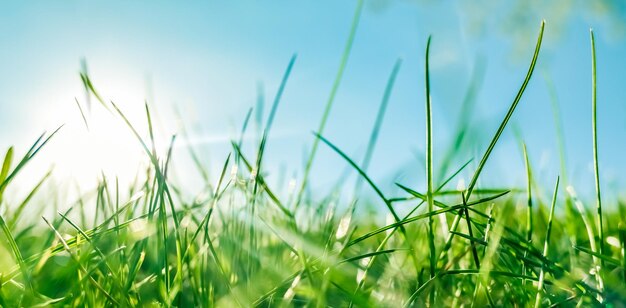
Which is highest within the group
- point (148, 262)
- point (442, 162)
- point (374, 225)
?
point (442, 162)

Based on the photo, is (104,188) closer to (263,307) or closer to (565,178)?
(263,307)

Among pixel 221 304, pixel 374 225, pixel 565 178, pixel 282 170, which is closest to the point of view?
pixel 221 304

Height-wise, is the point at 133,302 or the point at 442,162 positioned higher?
the point at 442,162

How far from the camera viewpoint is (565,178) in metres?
0.76

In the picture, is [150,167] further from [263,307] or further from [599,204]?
[599,204]

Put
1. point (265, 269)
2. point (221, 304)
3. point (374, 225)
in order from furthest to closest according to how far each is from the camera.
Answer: point (374, 225) → point (265, 269) → point (221, 304)

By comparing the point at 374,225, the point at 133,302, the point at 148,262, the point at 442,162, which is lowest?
the point at 374,225

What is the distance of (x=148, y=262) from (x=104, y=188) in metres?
0.20

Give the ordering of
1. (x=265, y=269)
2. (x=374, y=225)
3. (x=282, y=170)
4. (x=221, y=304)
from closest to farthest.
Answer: (x=221, y=304) < (x=265, y=269) < (x=282, y=170) < (x=374, y=225)

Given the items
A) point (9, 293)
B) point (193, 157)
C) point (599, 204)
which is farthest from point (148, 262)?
point (599, 204)

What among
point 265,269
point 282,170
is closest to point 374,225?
point 282,170

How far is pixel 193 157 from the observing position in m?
0.78

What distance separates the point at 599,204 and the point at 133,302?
1.39 feet

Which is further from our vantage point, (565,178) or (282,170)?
(282,170)
